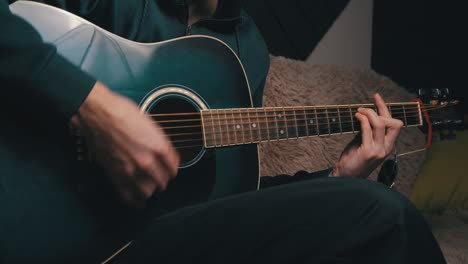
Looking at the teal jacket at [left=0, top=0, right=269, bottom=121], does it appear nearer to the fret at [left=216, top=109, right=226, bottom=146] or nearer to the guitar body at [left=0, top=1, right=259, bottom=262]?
the guitar body at [left=0, top=1, right=259, bottom=262]

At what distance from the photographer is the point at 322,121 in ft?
3.48

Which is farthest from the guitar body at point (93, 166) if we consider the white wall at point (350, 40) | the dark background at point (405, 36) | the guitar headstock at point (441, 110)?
the white wall at point (350, 40)

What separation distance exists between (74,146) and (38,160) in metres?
0.06

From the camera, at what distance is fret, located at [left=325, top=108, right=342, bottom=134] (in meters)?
1.07

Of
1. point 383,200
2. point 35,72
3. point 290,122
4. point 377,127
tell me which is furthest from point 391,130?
point 35,72

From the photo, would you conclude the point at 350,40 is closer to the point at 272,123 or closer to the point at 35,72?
the point at 272,123

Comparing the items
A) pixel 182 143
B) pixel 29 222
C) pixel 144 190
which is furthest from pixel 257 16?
pixel 29 222

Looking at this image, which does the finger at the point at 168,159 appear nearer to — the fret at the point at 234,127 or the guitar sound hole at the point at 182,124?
the guitar sound hole at the point at 182,124

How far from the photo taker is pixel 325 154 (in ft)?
4.86

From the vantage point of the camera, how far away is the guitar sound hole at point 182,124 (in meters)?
0.82

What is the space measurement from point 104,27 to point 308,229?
0.60 m

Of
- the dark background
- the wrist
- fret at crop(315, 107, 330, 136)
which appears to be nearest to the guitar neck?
fret at crop(315, 107, 330, 136)

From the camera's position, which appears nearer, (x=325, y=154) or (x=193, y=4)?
(x=193, y=4)

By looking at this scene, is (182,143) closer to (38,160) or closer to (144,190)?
(144,190)
